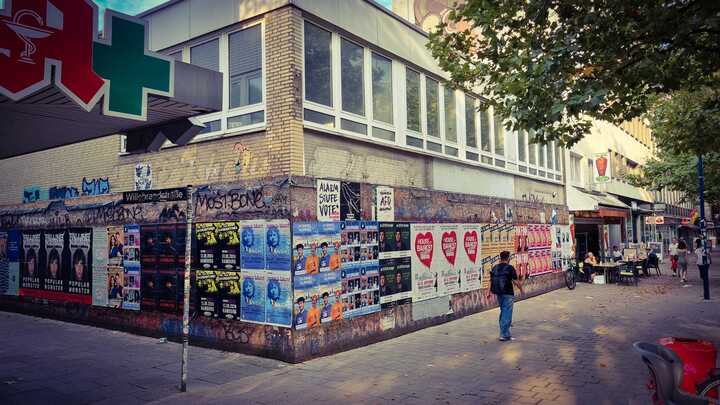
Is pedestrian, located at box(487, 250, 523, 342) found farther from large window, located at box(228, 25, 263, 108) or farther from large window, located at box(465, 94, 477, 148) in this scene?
large window, located at box(228, 25, 263, 108)

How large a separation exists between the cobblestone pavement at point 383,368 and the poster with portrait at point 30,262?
4.37ft

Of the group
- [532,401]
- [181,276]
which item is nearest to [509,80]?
[532,401]

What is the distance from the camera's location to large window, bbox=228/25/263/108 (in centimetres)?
980

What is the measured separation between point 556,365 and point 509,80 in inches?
196

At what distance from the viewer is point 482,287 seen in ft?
44.8

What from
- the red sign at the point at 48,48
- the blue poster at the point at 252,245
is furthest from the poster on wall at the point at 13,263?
the red sign at the point at 48,48

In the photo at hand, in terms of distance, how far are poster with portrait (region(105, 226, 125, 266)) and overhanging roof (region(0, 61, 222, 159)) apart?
111 inches

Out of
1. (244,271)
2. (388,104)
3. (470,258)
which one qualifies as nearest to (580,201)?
(470,258)

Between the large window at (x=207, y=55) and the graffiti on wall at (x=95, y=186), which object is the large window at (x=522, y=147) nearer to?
the large window at (x=207, y=55)

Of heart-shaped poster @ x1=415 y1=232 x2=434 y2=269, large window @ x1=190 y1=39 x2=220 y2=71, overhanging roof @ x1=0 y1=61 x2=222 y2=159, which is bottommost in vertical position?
heart-shaped poster @ x1=415 y1=232 x2=434 y2=269

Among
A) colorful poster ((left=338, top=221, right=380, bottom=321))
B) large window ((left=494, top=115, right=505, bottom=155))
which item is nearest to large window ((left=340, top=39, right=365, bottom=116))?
colorful poster ((left=338, top=221, right=380, bottom=321))

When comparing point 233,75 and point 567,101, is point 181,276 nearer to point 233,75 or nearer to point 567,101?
point 233,75

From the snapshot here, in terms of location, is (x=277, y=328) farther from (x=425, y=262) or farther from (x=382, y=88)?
(x=382, y=88)

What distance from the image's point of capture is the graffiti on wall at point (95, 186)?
1270cm
